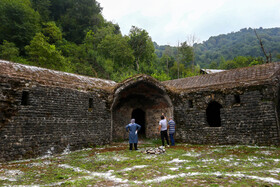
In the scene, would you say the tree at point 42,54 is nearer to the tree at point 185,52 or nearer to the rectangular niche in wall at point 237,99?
the rectangular niche in wall at point 237,99

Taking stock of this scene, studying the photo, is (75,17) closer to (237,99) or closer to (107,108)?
(107,108)

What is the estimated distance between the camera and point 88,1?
Answer: 45.7 meters

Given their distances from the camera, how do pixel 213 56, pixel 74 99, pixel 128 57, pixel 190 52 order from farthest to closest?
1. pixel 213 56
2. pixel 190 52
3. pixel 128 57
4. pixel 74 99

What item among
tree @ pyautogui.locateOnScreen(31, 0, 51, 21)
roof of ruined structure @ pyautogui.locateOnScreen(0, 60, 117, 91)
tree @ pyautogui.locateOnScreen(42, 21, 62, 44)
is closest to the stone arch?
roof of ruined structure @ pyautogui.locateOnScreen(0, 60, 117, 91)

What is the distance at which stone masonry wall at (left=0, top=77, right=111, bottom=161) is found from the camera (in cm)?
822

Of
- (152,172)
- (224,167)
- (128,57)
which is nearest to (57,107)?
(152,172)

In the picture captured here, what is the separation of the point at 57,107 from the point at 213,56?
276 ft

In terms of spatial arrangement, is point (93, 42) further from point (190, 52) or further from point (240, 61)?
point (240, 61)

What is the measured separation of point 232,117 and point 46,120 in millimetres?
10704

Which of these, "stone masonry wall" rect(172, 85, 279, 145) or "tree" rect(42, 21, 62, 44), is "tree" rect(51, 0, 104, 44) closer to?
"tree" rect(42, 21, 62, 44)

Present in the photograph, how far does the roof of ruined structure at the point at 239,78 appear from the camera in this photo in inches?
437

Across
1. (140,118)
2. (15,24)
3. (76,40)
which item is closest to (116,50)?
(76,40)

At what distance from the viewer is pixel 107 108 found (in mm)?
12594

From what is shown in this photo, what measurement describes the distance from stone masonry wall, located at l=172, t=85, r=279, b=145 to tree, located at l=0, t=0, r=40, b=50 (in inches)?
1165
